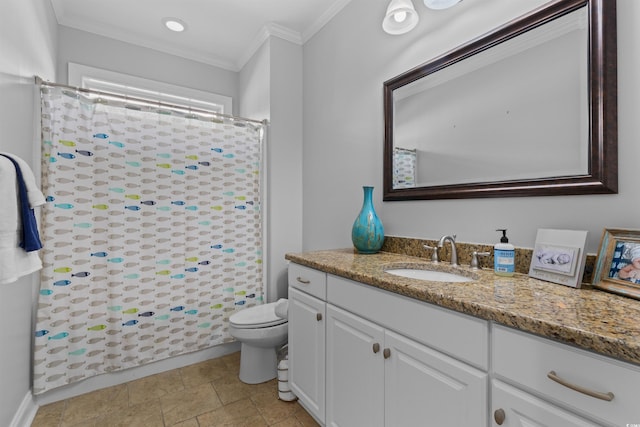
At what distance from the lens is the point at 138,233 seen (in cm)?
204

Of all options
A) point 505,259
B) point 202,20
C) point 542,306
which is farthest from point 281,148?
point 542,306

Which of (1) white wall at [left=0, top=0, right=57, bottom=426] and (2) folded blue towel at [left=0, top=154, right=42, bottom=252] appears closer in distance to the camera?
(2) folded blue towel at [left=0, top=154, right=42, bottom=252]

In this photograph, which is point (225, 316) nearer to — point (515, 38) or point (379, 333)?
point (379, 333)

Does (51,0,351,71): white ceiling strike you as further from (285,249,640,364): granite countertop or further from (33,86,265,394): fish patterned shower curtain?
(285,249,640,364): granite countertop

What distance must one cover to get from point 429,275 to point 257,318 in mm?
1188

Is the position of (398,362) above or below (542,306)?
below

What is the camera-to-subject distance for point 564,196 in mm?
1080

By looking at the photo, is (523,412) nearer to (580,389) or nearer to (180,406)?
(580,389)

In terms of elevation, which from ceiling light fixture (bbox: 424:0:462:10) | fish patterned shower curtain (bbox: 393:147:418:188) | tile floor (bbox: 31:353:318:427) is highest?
ceiling light fixture (bbox: 424:0:462:10)

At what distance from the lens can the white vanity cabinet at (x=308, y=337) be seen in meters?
1.44

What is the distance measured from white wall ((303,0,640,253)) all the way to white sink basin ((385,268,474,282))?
0.64 feet

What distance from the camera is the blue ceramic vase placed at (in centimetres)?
167

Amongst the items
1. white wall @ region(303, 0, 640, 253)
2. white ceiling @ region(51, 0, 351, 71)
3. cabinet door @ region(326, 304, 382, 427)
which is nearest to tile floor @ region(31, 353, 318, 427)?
cabinet door @ region(326, 304, 382, 427)

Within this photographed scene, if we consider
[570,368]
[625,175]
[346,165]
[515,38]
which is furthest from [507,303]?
[346,165]
